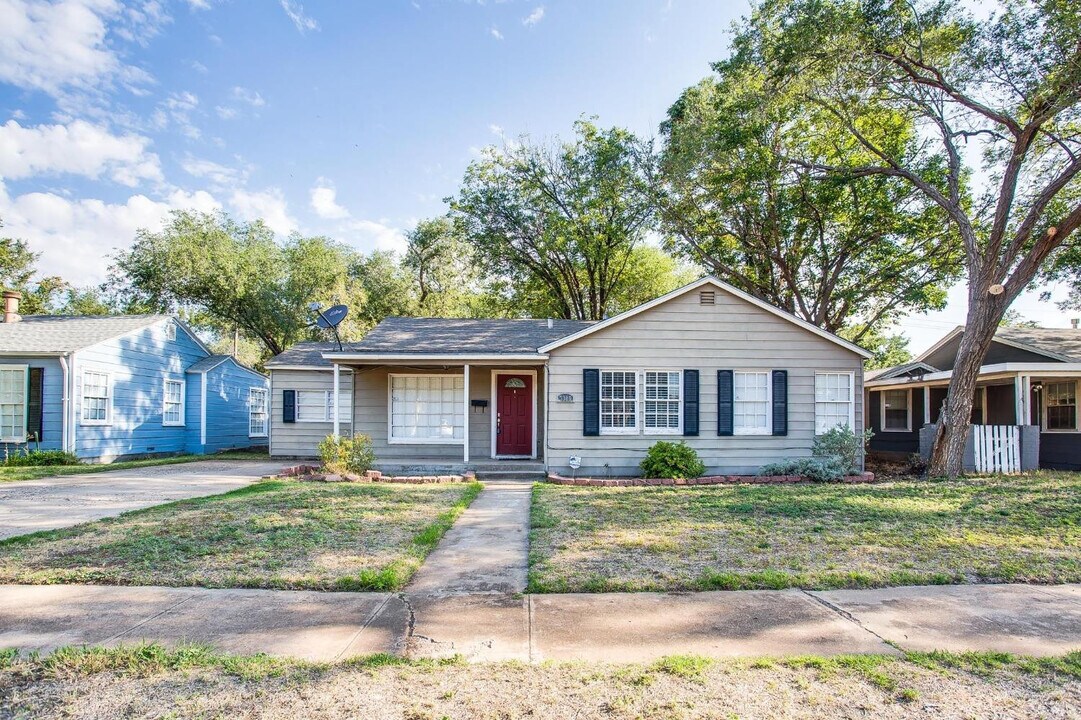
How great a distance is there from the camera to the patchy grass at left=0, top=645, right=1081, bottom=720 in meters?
2.64

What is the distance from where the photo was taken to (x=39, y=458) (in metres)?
13.4

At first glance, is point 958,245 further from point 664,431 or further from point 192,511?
point 192,511

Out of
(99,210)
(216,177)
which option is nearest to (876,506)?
(216,177)

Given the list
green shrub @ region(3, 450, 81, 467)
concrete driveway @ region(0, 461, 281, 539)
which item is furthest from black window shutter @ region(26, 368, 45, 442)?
concrete driveway @ region(0, 461, 281, 539)

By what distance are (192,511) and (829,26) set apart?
15.0 meters

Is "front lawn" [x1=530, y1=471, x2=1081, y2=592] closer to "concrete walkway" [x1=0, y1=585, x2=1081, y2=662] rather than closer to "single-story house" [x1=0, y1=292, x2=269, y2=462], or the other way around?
"concrete walkway" [x1=0, y1=585, x2=1081, y2=662]

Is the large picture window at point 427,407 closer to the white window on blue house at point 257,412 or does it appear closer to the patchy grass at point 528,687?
the white window on blue house at point 257,412

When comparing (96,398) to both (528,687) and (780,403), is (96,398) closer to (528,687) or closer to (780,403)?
(528,687)

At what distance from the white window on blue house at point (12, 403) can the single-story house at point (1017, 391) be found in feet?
71.8

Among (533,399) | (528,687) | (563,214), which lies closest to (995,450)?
(533,399)

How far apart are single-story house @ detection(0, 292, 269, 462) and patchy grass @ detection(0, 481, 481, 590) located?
29.6 ft

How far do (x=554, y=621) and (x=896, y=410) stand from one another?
1879 centimetres

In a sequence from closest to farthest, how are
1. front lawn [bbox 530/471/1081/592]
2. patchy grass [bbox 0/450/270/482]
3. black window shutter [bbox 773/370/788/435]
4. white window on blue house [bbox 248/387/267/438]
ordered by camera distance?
front lawn [bbox 530/471/1081/592]
patchy grass [bbox 0/450/270/482]
black window shutter [bbox 773/370/788/435]
white window on blue house [bbox 248/387/267/438]

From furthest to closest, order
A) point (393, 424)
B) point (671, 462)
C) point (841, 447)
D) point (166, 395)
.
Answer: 1. point (166, 395)
2. point (393, 424)
3. point (841, 447)
4. point (671, 462)
